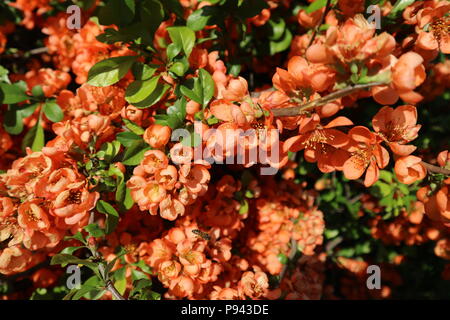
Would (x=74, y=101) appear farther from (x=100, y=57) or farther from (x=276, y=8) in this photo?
(x=276, y=8)

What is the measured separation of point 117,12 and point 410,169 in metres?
1.08

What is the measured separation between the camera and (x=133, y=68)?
48.0 inches

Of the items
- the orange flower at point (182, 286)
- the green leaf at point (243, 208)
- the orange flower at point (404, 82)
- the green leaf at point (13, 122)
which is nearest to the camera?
the orange flower at point (404, 82)

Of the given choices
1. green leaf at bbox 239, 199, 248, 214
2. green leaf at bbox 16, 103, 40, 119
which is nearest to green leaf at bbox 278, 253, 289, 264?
green leaf at bbox 239, 199, 248, 214

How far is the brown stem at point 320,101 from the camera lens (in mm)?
771

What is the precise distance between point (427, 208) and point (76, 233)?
1.18 meters

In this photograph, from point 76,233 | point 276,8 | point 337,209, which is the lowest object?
point 337,209

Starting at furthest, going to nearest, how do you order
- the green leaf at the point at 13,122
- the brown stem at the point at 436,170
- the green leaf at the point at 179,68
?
the green leaf at the point at 13,122 → the green leaf at the point at 179,68 → the brown stem at the point at 436,170

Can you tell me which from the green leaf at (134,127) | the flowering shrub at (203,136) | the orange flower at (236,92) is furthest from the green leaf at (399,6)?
the green leaf at (134,127)

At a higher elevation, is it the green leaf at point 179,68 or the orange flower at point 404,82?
the orange flower at point 404,82

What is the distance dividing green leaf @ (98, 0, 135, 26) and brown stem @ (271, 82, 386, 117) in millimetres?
617

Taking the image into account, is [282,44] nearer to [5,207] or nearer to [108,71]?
[108,71]

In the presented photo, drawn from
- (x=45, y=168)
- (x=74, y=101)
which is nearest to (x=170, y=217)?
(x=45, y=168)

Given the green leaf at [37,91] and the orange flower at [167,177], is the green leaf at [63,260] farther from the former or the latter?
the green leaf at [37,91]
